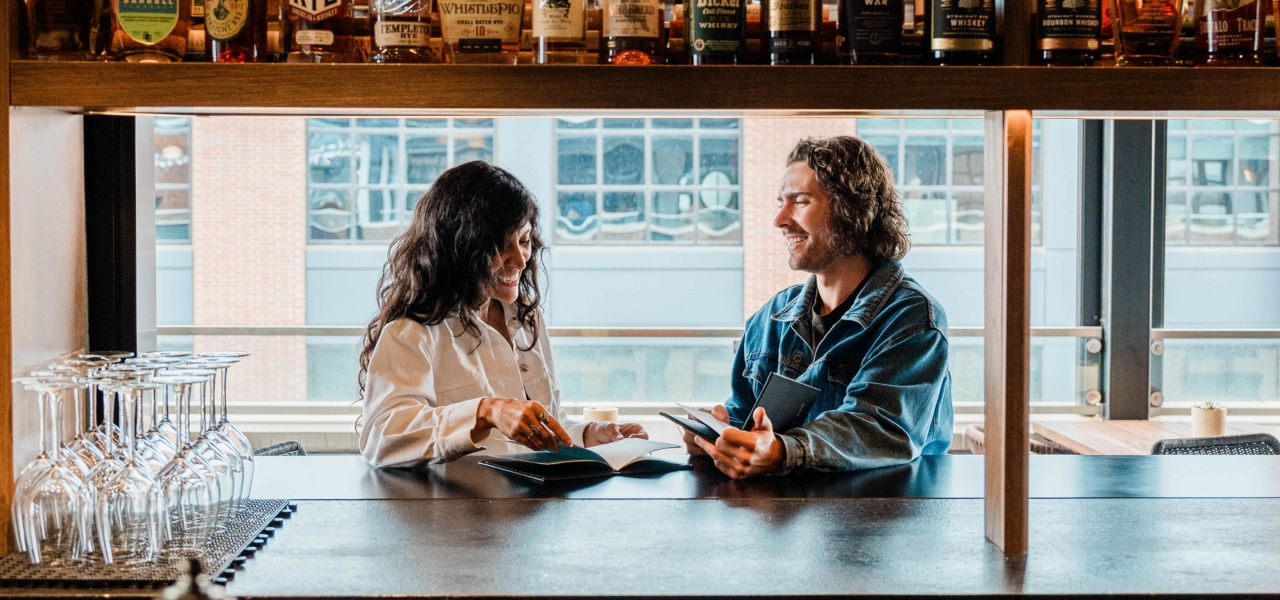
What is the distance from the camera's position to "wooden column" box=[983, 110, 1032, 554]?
161 centimetres

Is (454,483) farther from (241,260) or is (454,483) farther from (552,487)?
(241,260)

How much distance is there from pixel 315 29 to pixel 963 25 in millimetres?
915

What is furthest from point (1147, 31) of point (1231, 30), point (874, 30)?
point (874, 30)

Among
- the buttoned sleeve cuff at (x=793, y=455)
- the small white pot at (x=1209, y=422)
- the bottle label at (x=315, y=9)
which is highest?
the bottle label at (x=315, y=9)

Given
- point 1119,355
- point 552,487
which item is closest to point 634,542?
point 552,487

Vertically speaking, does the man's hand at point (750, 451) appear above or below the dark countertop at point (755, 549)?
above

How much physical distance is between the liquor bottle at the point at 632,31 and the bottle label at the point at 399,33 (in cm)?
27

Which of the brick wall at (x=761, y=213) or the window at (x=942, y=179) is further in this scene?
the brick wall at (x=761, y=213)

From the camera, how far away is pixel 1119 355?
532 cm

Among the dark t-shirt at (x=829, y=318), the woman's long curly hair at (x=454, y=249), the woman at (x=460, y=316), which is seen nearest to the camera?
the woman at (x=460, y=316)

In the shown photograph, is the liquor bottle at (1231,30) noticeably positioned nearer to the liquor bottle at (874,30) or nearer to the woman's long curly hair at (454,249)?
the liquor bottle at (874,30)

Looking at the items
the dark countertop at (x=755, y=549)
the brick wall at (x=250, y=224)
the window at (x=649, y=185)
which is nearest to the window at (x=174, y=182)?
the brick wall at (x=250, y=224)

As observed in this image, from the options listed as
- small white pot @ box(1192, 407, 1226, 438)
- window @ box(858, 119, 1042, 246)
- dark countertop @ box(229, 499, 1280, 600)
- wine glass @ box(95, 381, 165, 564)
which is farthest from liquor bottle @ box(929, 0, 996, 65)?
window @ box(858, 119, 1042, 246)

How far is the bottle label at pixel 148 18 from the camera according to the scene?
1.58 m
